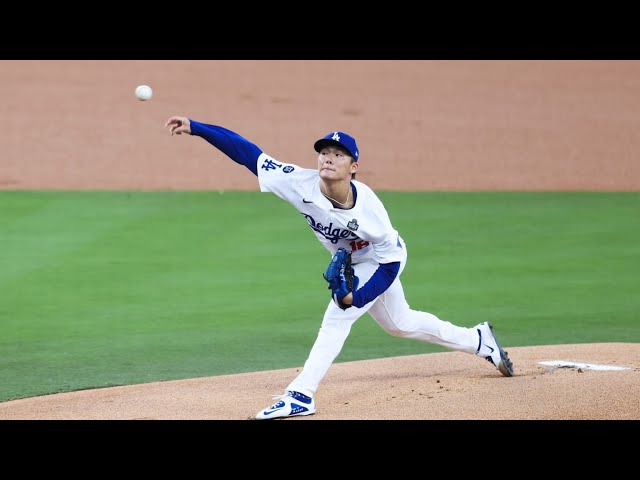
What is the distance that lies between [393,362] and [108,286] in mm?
3717

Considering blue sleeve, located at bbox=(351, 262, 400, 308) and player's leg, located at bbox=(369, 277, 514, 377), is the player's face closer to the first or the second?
blue sleeve, located at bbox=(351, 262, 400, 308)

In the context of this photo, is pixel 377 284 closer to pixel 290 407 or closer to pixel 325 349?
pixel 325 349

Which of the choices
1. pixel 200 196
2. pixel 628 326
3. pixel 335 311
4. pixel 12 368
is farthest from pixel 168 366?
pixel 200 196

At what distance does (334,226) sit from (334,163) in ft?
1.09

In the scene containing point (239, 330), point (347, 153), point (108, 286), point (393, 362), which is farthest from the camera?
point (108, 286)

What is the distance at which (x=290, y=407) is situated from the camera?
202 inches

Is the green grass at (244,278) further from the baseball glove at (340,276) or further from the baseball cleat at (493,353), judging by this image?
the baseball glove at (340,276)

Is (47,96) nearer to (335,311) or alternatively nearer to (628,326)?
(628,326)

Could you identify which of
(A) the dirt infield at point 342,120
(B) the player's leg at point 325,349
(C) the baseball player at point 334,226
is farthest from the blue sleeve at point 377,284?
(A) the dirt infield at point 342,120

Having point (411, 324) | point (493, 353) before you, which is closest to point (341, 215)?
point (411, 324)

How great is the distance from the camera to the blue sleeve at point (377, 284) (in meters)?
5.30

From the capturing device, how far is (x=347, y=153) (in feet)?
17.3

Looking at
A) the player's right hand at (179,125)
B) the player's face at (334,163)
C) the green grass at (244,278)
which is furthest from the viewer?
the green grass at (244,278)

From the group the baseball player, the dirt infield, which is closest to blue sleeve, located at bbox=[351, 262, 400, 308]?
the baseball player
